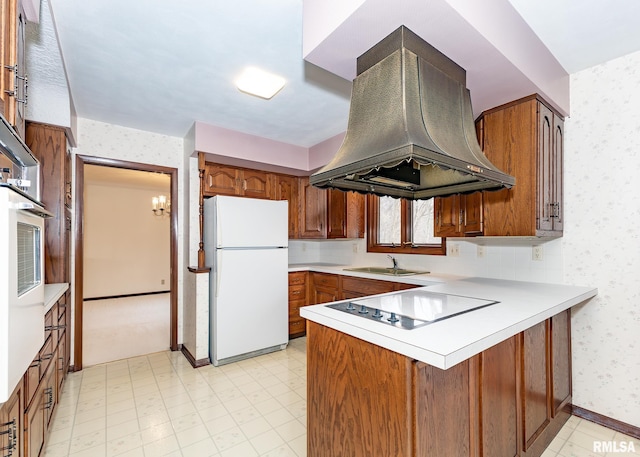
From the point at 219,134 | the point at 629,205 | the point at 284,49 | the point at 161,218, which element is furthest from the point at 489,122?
the point at 161,218

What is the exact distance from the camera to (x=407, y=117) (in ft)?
4.50

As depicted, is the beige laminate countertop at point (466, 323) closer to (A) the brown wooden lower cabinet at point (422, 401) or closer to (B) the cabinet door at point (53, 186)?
(A) the brown wooden lower cabinet at point (422, 401)

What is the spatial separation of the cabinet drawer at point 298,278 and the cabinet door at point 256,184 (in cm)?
97

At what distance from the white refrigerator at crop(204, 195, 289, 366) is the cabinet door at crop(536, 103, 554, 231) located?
2.32 meters

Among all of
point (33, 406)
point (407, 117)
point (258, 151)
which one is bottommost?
point (33, 406)

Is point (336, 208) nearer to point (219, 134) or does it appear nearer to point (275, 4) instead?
point (219, 134)

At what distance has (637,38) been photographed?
6.10 feet

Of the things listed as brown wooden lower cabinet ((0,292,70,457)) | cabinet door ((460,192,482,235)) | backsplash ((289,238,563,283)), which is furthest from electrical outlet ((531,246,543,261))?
brown wooden lower cabinet ((0,292,70,457))

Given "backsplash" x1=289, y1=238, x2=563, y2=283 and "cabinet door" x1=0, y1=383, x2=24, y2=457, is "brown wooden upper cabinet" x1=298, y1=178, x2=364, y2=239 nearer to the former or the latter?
"backsplash" x1=289, y1=238, x2=563, y2=283

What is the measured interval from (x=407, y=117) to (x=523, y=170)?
3.76 feet

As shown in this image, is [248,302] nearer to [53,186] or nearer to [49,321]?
[49,321]

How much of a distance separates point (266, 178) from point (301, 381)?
7.31ft

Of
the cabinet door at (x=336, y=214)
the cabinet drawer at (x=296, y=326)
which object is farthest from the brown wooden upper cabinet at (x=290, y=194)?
the cabinet drawer at (x=296, y=326)

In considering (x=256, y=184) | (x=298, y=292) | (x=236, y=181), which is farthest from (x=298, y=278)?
(x=236, y=181)
